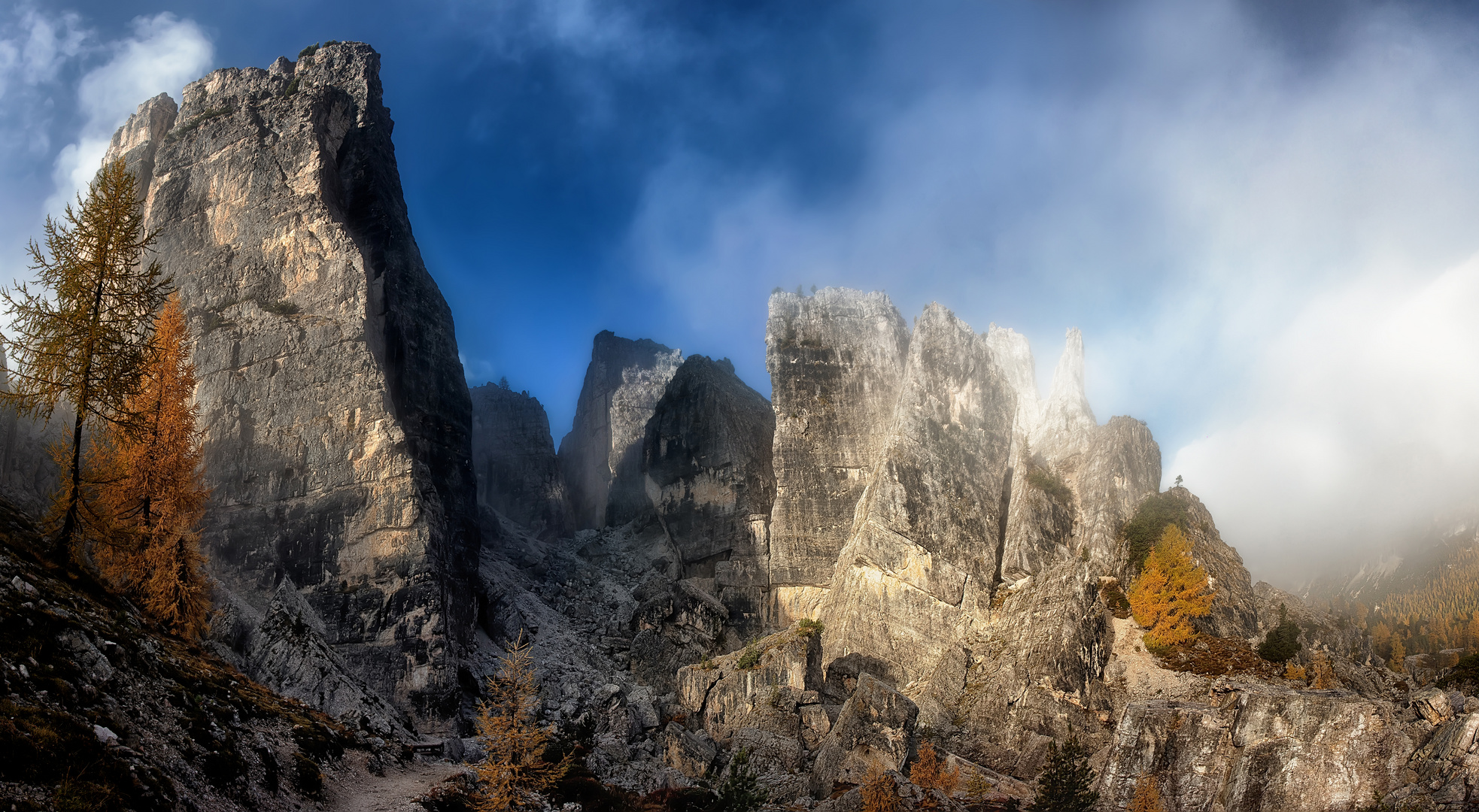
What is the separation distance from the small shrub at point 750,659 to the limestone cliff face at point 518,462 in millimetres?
58581

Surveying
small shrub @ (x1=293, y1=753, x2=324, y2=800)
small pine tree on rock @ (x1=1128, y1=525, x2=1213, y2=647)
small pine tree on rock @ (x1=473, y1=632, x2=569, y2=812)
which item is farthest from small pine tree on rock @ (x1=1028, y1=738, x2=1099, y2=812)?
small shrub @ (x1=293, y1=753, x2=324, y2=800)

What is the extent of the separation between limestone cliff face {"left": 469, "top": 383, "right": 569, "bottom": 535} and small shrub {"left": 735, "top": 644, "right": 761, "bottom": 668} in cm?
5858

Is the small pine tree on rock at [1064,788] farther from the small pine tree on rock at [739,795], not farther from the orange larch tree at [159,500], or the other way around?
the orange larch tree at [159,500]

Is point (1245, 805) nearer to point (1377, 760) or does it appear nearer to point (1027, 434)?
point (1377, 760)

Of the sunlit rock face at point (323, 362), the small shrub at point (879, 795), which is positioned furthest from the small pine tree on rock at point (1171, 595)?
the sunlit rock face at point (323, 362)

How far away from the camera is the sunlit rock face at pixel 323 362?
212ft

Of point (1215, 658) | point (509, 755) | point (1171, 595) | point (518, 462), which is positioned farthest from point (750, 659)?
point (518, 462)

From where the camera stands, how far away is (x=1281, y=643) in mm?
54344

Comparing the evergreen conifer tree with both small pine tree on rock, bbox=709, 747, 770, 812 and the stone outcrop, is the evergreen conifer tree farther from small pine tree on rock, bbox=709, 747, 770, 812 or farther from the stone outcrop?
the stone outcrop

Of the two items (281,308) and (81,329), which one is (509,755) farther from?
(281,308)

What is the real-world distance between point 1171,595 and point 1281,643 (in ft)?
23.4

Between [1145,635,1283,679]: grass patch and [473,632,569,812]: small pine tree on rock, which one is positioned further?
[1145,635,1283,679]: grass patch

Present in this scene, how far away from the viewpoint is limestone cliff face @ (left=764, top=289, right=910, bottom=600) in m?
83.1

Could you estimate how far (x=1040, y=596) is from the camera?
62562 mm
